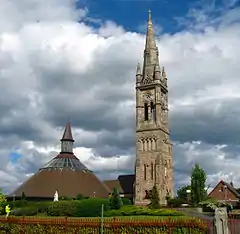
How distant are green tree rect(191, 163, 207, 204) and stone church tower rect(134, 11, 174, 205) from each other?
1150 centimetres

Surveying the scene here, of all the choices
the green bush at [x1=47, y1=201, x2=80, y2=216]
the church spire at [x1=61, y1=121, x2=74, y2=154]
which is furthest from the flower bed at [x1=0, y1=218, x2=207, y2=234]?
the church spire at [x1=61, y1=121, x2=74, y2=154]

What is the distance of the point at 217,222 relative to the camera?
1633cm

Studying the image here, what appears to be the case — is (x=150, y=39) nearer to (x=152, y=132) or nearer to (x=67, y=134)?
(x=152, y=132)

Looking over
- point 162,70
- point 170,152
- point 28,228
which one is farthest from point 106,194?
point 28,228

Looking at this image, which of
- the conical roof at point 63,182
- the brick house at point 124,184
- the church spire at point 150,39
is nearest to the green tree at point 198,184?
the conical roof at point 63,182

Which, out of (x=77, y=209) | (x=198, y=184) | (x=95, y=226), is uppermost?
(x=198, y=184)

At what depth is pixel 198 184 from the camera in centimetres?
5734

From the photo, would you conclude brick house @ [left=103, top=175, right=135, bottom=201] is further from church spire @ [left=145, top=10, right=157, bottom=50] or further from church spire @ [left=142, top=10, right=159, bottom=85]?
church spire @ [left=145, top=10, right=157, bottom=50]

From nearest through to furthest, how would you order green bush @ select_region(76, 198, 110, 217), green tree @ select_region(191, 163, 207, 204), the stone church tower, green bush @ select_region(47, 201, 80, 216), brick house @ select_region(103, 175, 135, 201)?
1. green bush @ select_region(76, 198, 110, 217)
2. green bush @ select_region(47, 201, 80, 216)
3. green tree @ select_region(191, 163, 207, 204)
4. the stone church tower
5. brick house @ select_region(103, 175, 135, 201)

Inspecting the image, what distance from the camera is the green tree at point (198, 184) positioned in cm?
5650

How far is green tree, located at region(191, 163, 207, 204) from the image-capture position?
56.5 metres

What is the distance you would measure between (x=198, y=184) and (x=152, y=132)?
19.1 m

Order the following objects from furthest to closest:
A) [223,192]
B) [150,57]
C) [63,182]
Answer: [150,57] → [223,192] → [63,182]

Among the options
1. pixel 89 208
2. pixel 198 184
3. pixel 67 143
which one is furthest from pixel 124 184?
pixel 89 208
